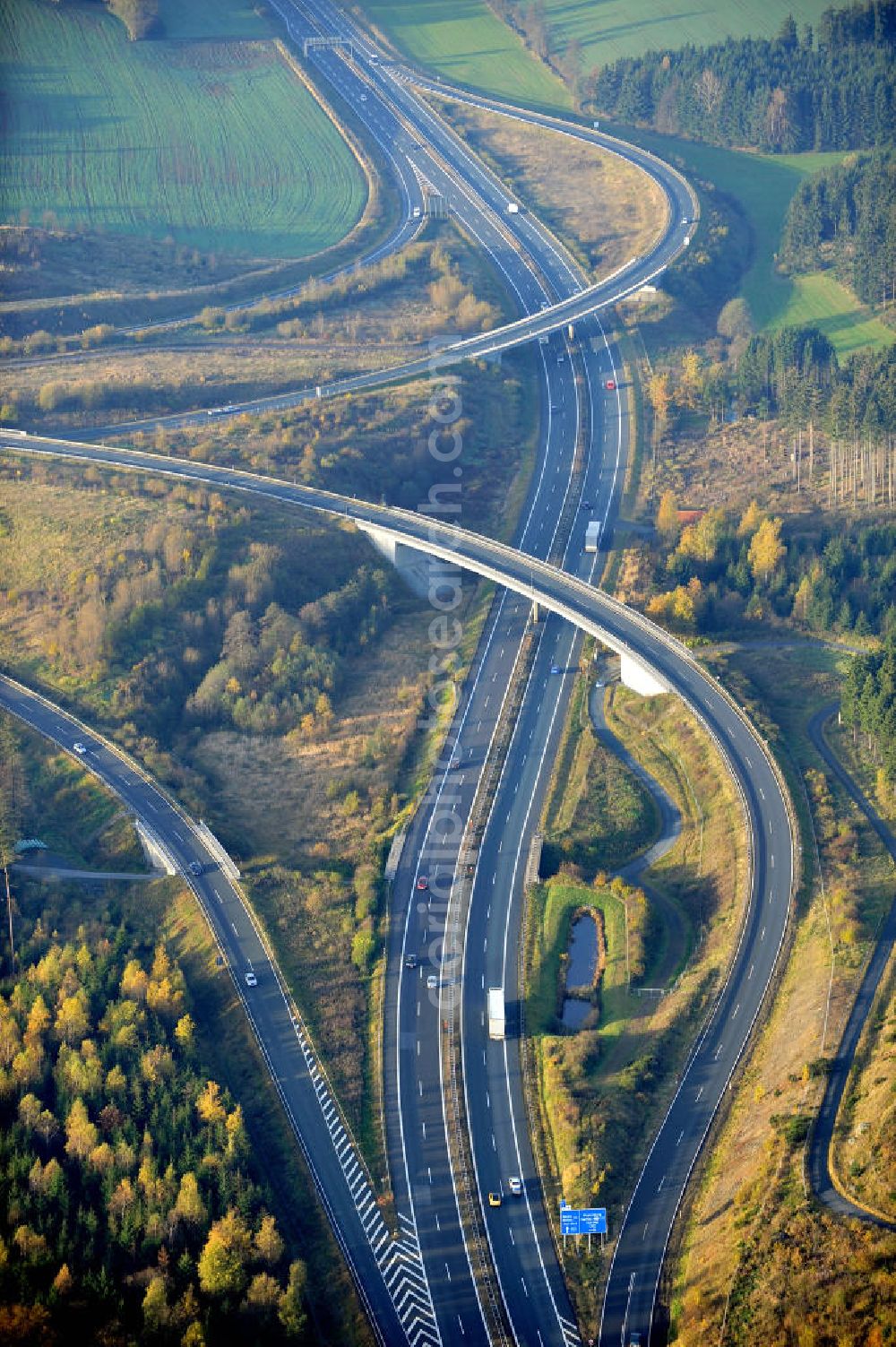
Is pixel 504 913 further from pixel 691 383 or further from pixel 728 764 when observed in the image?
pixel 691 383

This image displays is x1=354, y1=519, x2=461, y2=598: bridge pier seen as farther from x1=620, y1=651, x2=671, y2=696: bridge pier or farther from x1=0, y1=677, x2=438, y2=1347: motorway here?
x1=0, y1=677, x2=438, y2=1347: motorway

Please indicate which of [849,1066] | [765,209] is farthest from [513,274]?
[849,1066]

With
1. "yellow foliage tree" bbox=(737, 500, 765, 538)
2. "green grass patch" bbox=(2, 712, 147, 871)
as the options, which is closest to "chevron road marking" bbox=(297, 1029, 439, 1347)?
"green grass patch" bbox=(2, 712, 147, 871)

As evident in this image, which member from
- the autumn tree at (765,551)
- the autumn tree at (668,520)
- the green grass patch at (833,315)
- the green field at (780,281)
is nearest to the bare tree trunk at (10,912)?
the autumn tree at (765,551)

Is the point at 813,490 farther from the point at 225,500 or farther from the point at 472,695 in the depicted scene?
the point at 225,500

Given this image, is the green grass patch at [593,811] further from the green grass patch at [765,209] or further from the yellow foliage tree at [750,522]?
the green grass patch at [765,209]

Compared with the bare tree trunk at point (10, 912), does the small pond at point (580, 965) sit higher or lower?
lower
